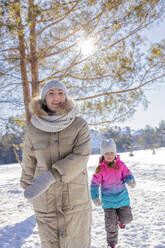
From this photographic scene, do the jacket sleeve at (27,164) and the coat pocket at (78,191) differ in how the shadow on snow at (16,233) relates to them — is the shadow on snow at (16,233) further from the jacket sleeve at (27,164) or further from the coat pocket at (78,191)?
the coat pocket at (78,191)

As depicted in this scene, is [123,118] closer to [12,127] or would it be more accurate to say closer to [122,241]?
[12,127]

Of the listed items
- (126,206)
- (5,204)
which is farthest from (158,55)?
(5,204)

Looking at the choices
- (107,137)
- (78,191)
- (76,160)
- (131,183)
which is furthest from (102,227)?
(107,137)

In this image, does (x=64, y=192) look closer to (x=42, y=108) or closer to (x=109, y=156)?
(x=42, y=108)

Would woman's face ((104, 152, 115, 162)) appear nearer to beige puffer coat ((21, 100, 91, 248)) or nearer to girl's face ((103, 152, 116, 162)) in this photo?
girl's face ((103, 152, 116, 162))

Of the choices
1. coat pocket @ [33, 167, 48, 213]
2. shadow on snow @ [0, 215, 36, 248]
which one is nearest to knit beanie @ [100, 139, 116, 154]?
coat pocket @ [33, 167, 48, 213]

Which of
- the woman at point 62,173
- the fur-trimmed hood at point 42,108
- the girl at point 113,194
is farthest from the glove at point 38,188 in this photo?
the girl at point 113,194

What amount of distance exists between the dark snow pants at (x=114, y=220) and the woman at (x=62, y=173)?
3.33 feet

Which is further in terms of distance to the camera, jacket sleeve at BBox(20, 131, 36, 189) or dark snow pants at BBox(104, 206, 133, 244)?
Result: dark snow pants at BBox(104, 206, 133, 244)

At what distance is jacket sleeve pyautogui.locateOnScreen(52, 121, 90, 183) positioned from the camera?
54.7 inches

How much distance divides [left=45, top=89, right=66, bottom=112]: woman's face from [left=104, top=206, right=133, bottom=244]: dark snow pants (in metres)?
1.53

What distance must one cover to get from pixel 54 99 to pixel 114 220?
1.66m

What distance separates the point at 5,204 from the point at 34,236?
2662 millimetres

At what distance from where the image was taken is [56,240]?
1474mm
